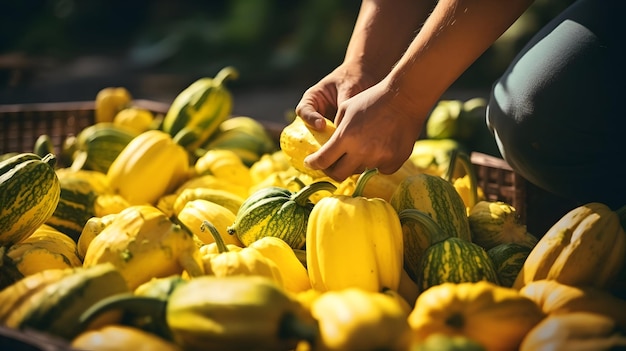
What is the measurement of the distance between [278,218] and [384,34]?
27.7 inches

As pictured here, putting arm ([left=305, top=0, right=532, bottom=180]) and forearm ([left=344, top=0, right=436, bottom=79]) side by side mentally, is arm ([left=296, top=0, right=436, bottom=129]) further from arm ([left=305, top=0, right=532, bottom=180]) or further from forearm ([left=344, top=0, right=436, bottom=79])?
arm ([left=305, top=0, right=532, bottom=180])

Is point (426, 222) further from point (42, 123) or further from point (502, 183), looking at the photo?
point (42, 123)

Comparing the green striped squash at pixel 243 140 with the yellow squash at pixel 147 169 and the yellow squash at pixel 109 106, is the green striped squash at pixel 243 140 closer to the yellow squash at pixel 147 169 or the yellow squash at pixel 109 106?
the yellow squash at pixel 147 169

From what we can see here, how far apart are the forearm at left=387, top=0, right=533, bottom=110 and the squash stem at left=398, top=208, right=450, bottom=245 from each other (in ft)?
0.87

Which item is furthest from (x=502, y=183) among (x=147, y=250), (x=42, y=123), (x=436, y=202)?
(x=42, y=123)

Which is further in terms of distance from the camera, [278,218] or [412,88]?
[278,218]

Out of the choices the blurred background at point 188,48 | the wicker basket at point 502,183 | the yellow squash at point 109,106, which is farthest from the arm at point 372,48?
the blurred background at point 188,48

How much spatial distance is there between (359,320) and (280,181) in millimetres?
1198

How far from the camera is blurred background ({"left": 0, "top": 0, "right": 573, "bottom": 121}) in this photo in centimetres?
646

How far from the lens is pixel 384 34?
238cm

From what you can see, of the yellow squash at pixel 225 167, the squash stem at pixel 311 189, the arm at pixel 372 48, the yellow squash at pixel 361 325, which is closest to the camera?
the yellow squash at pixel 361 325

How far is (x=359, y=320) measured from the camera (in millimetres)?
1322

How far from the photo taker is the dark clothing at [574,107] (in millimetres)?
2207

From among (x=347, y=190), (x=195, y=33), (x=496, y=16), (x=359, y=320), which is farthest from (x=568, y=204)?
(x=195, y=33)
